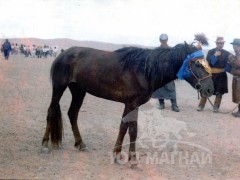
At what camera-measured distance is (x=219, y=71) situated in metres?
11.4

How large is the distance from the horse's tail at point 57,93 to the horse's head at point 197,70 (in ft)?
6.89

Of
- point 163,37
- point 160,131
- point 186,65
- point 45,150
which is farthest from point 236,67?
point 45,150

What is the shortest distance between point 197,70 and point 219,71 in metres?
5.84

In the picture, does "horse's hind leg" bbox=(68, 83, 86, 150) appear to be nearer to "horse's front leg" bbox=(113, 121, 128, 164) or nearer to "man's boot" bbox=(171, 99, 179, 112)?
"horse's front leg" bbox=(113, 121, 128, 164)

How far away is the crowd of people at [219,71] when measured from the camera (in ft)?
34.8

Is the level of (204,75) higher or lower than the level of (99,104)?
higher

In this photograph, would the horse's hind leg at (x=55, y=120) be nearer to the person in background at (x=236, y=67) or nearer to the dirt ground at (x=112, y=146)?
the dirt ground at (x=112, y=146)

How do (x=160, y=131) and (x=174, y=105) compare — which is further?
(x=174, y=105)

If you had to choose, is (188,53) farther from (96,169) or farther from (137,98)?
(96,169)

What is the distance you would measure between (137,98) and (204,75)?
3.70 feet

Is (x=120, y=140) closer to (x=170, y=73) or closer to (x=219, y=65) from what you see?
(x=170, y=73)

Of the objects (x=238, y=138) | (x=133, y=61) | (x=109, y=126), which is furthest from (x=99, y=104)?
(x=133, y=61)

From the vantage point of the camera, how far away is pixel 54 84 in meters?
6.73

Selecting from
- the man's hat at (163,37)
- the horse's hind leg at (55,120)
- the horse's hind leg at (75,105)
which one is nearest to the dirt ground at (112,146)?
the horse's hind leg at (55,120)
